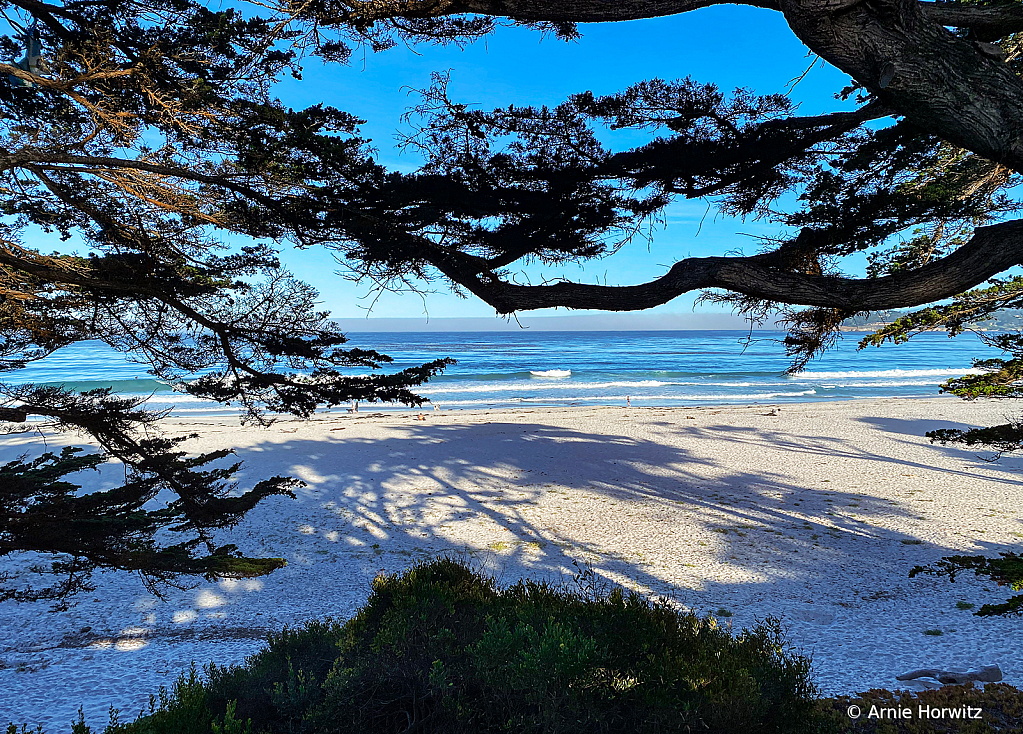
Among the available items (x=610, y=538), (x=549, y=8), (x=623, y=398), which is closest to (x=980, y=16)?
(x=549, y=8)

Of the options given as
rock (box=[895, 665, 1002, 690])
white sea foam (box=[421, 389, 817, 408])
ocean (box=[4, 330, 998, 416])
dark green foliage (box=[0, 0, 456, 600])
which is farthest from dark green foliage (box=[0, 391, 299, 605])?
white sea foam (box=[421, 389, 817, 408])

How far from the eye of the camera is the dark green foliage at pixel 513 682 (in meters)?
2.82

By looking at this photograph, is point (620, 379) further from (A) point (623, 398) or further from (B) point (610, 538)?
(B) point (610, 538)

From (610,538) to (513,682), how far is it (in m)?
5.11

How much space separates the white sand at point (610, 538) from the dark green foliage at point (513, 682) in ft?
4.35

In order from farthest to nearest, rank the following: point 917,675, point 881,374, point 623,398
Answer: point 881,374, point 623,398, point 917,675

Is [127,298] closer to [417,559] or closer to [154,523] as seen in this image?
[154,523]

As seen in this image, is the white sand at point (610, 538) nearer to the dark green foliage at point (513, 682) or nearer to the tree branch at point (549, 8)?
the dark green foliage at point (513, 682)

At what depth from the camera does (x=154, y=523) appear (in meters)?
3.78

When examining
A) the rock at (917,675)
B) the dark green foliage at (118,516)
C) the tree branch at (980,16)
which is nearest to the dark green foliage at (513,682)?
the dark green foliage at (118,516)

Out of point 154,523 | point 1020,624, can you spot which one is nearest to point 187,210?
point 154,523

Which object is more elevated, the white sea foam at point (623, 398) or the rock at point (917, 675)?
the white sea foam at point (623, 398)

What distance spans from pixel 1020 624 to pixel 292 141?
7.31 m

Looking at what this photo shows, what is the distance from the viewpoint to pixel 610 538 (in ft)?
25.5
